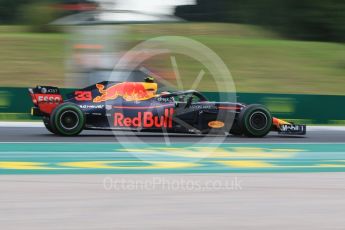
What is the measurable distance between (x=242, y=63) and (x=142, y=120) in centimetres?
2087

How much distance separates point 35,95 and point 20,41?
2174 cm

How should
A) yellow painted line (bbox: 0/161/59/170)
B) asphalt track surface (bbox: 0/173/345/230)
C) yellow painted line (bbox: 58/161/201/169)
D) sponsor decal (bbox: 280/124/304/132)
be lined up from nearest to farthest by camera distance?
asphalt track surface (bbox: 0/173/345/230)
yellow painted line (bbox: 0/161/59/170)
yellow painted line (bbox: 58/161/201/169)
sponsor decal (bbox: 280/124/304/132)

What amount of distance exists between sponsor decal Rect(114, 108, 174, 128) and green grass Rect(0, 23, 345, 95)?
14984 millimetres

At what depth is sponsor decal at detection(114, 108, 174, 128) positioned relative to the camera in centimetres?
1255

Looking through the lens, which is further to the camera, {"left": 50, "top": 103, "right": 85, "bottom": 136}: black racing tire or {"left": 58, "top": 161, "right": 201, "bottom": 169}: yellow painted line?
{"left": 50, "top": 103, "right": 85, "bottom": 136}: black racing tire

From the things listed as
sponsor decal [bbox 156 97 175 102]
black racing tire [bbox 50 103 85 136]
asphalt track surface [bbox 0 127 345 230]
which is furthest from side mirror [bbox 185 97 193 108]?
asphalt track surface [bbox 0 127 345 230]

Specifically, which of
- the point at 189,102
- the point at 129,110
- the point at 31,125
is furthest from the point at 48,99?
the point at 31,125

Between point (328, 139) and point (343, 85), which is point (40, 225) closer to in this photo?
point (328, 139)

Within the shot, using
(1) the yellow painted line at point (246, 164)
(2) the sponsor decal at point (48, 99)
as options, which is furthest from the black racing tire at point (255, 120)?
Result: (2) the sponsor decal at point (48, 99)

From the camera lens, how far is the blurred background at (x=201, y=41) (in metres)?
20.9

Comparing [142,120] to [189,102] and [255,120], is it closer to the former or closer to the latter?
[189,102]

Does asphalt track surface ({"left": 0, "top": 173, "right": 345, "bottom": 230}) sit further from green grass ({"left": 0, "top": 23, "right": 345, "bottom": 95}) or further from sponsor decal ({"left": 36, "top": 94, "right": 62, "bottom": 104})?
green grass ({"left": 0, "top": 23, "right": 345, "bottom": 95})

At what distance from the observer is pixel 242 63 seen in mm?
32938

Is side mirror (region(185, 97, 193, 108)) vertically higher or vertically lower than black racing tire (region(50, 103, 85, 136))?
higher
